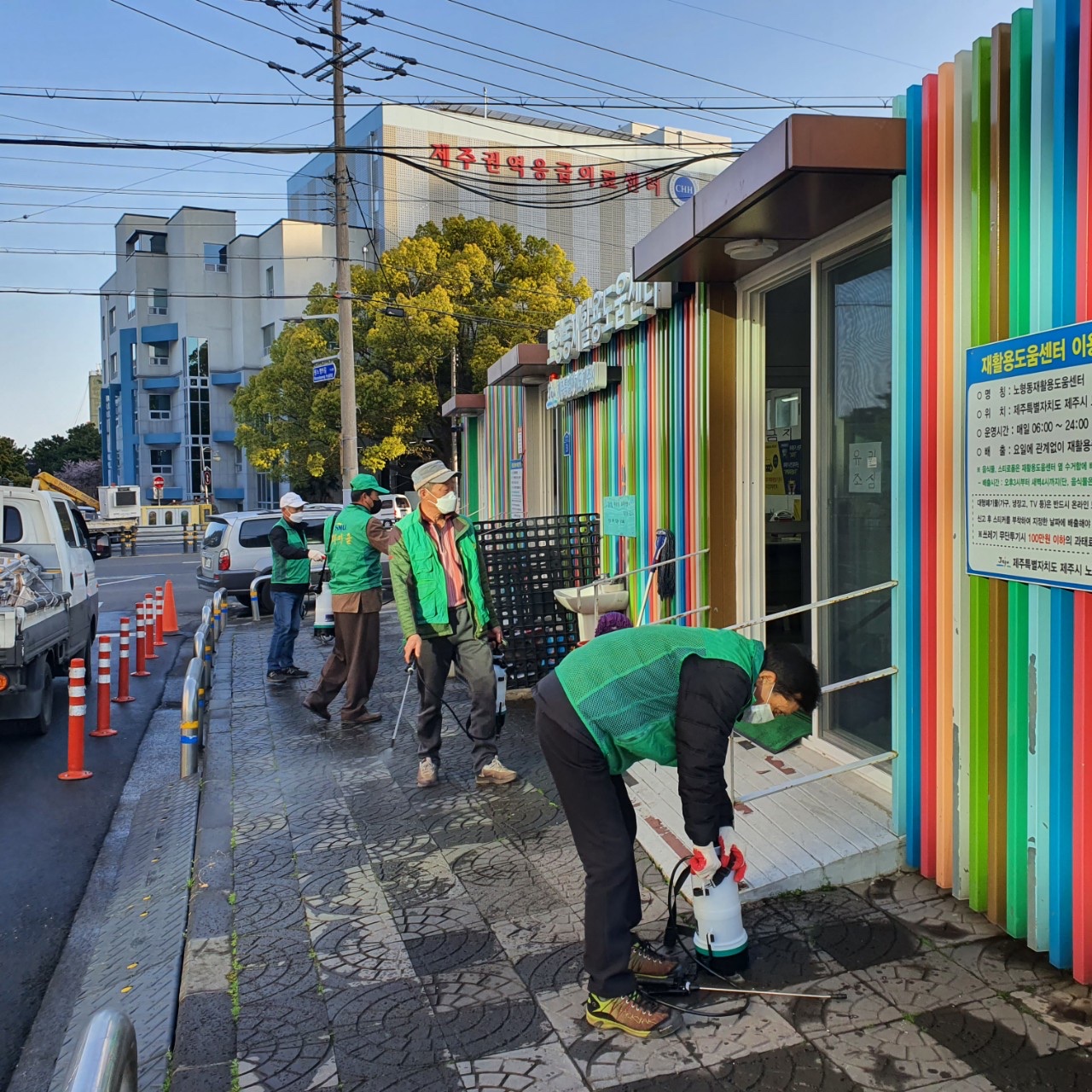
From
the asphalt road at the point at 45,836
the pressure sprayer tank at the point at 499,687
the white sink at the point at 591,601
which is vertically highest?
the white sink at the point at 591,601

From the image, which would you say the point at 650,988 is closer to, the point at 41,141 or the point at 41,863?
the point at 41,863

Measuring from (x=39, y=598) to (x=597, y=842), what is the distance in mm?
6707

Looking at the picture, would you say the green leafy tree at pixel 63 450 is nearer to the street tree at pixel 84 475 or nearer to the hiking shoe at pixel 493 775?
the street tree at pixel 84 475

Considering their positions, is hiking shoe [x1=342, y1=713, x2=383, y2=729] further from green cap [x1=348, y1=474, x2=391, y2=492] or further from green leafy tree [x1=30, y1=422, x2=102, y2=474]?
green leafy tree [x1=30, y1=422, x2=102, y2=474]

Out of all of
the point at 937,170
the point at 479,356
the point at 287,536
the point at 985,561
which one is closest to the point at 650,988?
the point at 985,561

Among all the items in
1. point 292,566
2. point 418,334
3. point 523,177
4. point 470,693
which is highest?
point 523,177

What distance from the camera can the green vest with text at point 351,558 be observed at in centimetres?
841

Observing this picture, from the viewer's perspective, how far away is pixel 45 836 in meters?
6.16

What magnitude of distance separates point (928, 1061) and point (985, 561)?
70.7 inches

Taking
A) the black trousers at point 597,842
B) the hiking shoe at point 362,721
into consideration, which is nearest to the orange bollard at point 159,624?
the hiking shoe at point 362,721

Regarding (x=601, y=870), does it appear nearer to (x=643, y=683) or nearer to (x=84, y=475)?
(x=643, y=683)

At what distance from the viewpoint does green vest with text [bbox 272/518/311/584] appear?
9.95m

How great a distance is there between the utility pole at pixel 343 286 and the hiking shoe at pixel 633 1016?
16011 millimetres

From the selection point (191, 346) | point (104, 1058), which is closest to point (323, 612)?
point (104, 1058)
